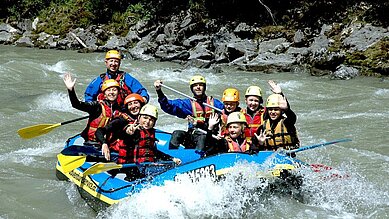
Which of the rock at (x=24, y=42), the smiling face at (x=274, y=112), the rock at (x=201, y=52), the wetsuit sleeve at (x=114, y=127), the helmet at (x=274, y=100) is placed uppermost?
the helmet at (x=274, y=100)

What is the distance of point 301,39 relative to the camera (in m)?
16.3

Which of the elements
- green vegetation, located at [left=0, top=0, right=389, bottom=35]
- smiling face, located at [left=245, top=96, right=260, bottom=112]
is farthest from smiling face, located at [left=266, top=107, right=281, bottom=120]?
green vegetation, located at [left=0, top=0, right=389, bottom=35]

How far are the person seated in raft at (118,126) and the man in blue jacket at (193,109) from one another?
69 centimetres

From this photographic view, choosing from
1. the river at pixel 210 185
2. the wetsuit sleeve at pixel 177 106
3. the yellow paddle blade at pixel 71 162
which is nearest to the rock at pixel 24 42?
the river at pixel 210 185

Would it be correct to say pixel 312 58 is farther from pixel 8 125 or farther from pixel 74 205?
pixel 74 205

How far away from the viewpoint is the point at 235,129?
540 centimetres

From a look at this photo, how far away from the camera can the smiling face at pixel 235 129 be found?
5355 mm

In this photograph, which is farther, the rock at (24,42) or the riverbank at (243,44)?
the rock at (24,42)

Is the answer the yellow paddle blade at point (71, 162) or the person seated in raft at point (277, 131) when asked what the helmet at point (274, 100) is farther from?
the yellow paddle blade at point (71, 162)

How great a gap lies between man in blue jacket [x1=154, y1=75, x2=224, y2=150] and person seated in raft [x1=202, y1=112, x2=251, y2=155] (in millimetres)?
407

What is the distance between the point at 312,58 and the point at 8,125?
9355mm

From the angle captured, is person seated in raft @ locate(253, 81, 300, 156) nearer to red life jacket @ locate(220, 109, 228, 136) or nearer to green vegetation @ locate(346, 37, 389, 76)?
red life jacket @ locate(220, 109, 228, 136)

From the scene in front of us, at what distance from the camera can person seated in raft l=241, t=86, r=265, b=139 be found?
19.1ft

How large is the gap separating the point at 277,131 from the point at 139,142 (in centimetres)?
154
